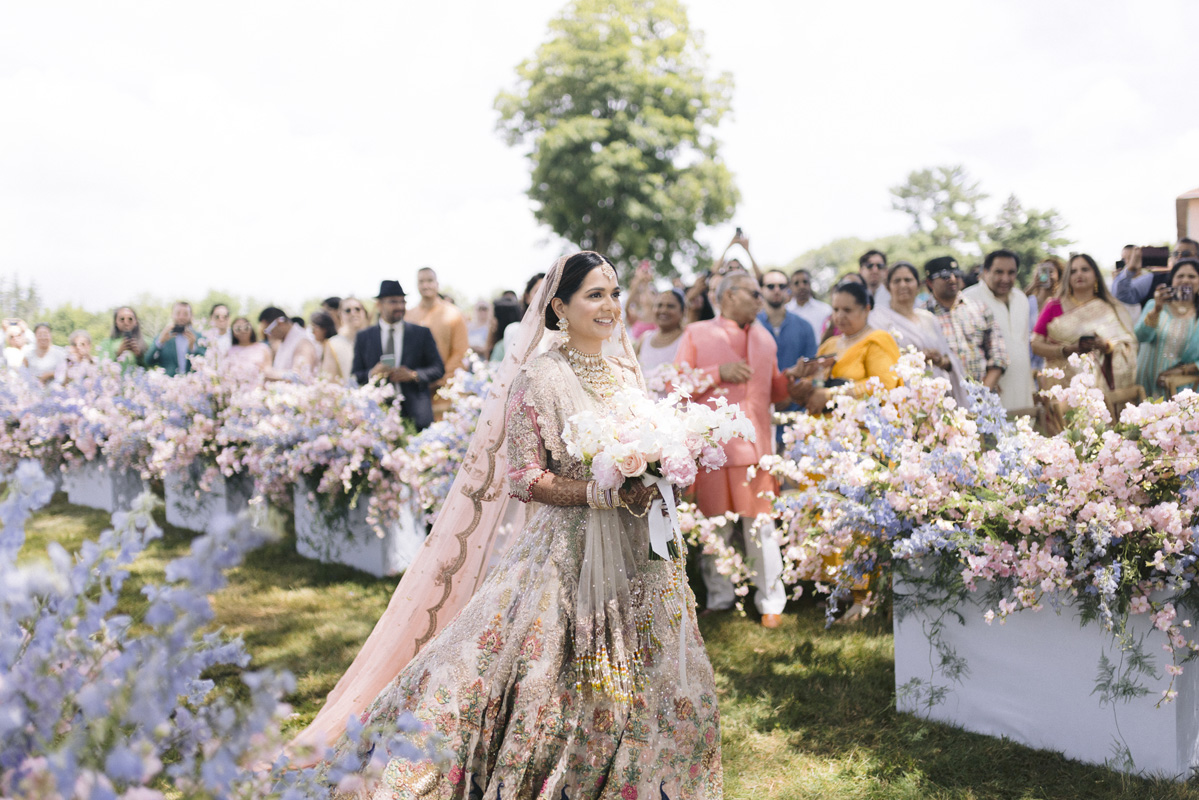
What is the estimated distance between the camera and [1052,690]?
3486 millimetres

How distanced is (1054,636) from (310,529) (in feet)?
19.3

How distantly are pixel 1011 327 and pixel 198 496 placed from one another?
798 centimetres

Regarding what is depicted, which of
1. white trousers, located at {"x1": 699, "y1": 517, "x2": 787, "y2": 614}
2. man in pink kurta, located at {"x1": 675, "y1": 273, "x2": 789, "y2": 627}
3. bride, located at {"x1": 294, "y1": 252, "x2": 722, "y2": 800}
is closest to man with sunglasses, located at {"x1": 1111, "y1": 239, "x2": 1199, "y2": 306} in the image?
man in pink kurta, located at {"x1": 675, "y1": 273, "x2": 789, "y2": 627}

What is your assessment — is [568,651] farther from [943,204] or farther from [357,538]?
[943,204]

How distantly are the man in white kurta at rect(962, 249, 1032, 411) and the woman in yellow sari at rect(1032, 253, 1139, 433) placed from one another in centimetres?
18

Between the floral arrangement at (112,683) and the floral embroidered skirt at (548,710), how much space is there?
5.71 feet

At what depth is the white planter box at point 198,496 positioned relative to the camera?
840 cm

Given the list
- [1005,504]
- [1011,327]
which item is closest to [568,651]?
[1005,504]

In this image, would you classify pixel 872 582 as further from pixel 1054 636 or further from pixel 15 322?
pixel 15 322

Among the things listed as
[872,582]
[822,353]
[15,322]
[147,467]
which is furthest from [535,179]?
[872,582]

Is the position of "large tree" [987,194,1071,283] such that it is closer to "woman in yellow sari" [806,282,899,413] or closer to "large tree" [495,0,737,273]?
"large tree" [495,0,737,273]

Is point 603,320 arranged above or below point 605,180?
below

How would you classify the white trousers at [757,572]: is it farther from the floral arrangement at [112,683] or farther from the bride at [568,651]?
the floral arrangement at [112,683]

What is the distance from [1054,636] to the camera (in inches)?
136
